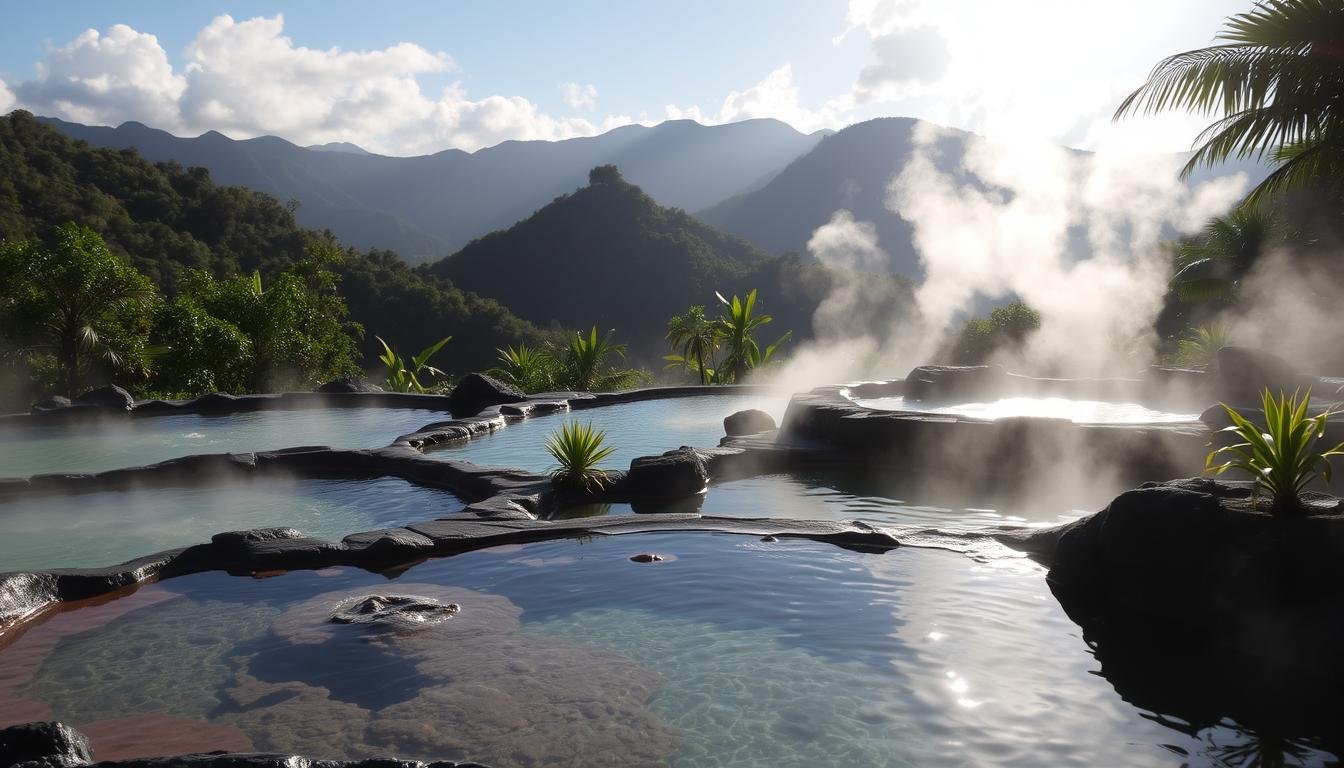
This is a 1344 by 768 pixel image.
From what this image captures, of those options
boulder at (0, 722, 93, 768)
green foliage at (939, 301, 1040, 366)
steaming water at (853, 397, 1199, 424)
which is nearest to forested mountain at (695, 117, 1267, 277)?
green foliage at (939, 301, 1040, 366)

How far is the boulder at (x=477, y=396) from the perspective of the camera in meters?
15.0

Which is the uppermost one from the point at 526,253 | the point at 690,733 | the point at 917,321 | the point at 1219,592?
the point at 526,253

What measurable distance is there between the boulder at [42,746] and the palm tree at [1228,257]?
70.1 ft

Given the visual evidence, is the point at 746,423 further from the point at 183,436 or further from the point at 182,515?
the point at 183,436

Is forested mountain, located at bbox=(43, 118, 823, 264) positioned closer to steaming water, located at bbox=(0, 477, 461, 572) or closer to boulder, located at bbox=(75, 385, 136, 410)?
boulder, located at bbox=(75, 385, 136, 410)

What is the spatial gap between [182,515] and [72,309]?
1196 centimetres

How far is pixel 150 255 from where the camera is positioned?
29.7 meters

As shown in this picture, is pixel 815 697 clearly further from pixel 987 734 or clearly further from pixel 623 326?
pixel 623 326

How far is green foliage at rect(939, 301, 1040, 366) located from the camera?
2169 centimetres

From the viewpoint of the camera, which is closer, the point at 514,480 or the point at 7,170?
the point at 514,480

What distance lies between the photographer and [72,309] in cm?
1728

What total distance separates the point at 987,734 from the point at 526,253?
148 ft

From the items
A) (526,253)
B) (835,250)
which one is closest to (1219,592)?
(526,253)

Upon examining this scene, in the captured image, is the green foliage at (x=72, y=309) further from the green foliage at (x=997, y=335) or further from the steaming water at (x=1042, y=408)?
the green foliage at (x=997, y=335)
